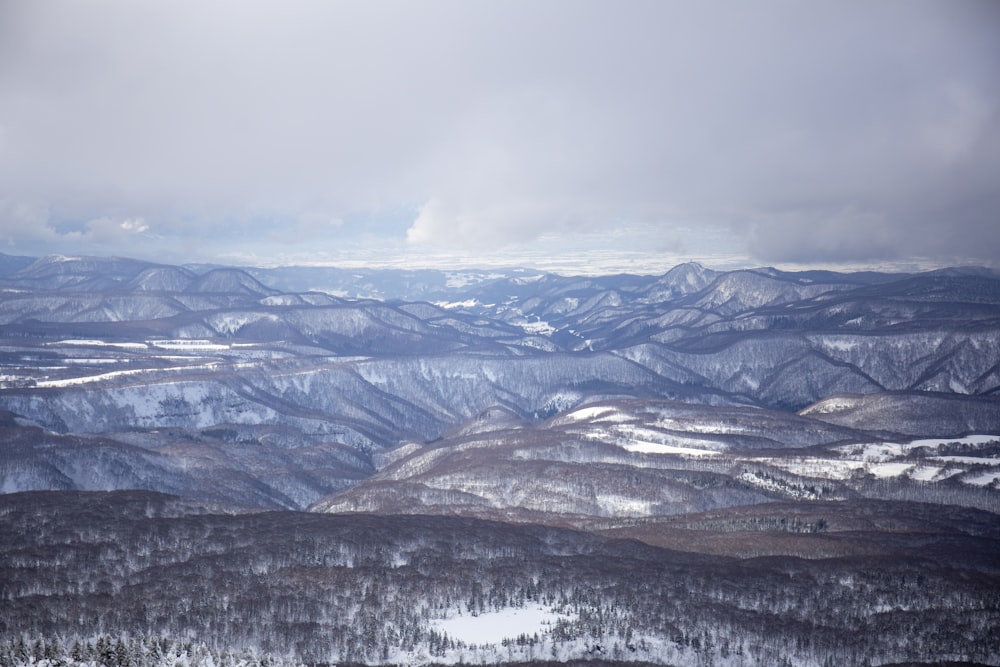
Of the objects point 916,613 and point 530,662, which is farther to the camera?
point 916,613

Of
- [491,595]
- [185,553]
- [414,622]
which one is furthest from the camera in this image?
[185,553]

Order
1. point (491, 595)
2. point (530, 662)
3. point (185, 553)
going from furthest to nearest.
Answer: point (185, 553) → point (491, 595) → point (530, 662)

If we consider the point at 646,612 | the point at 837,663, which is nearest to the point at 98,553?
the point at 646,612

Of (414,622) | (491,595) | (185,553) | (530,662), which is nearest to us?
(530,662)

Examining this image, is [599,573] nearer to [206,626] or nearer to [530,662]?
[530,662]

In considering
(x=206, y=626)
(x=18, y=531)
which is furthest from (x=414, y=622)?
(x=18, y=531)

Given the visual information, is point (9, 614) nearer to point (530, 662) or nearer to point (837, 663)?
point (530, 662)
